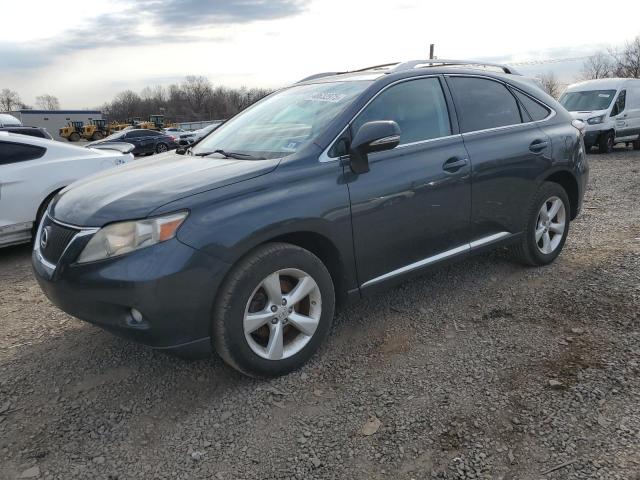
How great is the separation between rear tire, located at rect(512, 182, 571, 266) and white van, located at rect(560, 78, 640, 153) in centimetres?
1123

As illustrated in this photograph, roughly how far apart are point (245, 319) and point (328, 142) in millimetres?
1165

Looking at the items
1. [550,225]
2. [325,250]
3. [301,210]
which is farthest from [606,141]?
[301,210]

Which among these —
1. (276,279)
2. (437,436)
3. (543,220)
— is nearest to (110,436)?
(276,279)

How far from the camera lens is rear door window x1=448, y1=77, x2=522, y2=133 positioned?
3.85 meters

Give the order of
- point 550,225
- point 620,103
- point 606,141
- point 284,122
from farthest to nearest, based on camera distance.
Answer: point 620,103, point 606,141, point 550,225, point 284,122

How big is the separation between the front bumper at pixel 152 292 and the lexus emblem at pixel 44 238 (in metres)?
0.37

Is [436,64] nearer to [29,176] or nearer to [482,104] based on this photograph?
[482,104]

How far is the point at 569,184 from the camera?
465cm

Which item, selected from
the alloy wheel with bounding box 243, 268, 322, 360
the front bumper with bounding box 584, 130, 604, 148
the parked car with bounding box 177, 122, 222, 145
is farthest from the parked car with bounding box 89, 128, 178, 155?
the alloy wheel with bounding box 243, 268, 322, 360

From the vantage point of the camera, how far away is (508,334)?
340 centimetres

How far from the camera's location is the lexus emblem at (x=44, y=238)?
2995mm

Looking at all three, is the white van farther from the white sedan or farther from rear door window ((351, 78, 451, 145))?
the white sedan

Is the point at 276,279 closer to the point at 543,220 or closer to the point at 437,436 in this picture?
the point at 437,436

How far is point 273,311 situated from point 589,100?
15.3 m
